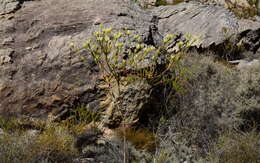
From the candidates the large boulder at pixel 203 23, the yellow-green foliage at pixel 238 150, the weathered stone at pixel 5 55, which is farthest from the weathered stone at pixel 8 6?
the large boulder at pixel 203 23

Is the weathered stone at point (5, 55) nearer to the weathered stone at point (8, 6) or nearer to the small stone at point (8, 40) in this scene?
the small stone at point (8, 40)

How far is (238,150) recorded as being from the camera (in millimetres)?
3588

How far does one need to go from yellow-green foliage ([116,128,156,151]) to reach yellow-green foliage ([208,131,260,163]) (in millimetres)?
866

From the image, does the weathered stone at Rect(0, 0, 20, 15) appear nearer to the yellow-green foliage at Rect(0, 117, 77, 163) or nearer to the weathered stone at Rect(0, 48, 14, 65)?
the weathered stone at Rect(0, 48, 14, 65)

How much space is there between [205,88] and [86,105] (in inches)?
78.1

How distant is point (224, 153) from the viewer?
3648 millimetres

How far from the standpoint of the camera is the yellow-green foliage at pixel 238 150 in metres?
3.52

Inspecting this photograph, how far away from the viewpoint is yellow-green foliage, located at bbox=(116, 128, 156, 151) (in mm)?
4301

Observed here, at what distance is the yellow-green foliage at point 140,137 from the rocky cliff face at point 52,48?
0.60 metres

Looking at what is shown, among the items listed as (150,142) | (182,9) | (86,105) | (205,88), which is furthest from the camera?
(182,9)

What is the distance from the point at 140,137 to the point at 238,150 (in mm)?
1312

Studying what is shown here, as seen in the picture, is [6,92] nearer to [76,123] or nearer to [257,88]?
[76,123]

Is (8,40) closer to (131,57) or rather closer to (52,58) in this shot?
(52,58)

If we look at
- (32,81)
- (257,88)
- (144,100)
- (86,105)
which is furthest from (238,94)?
(32,81)
